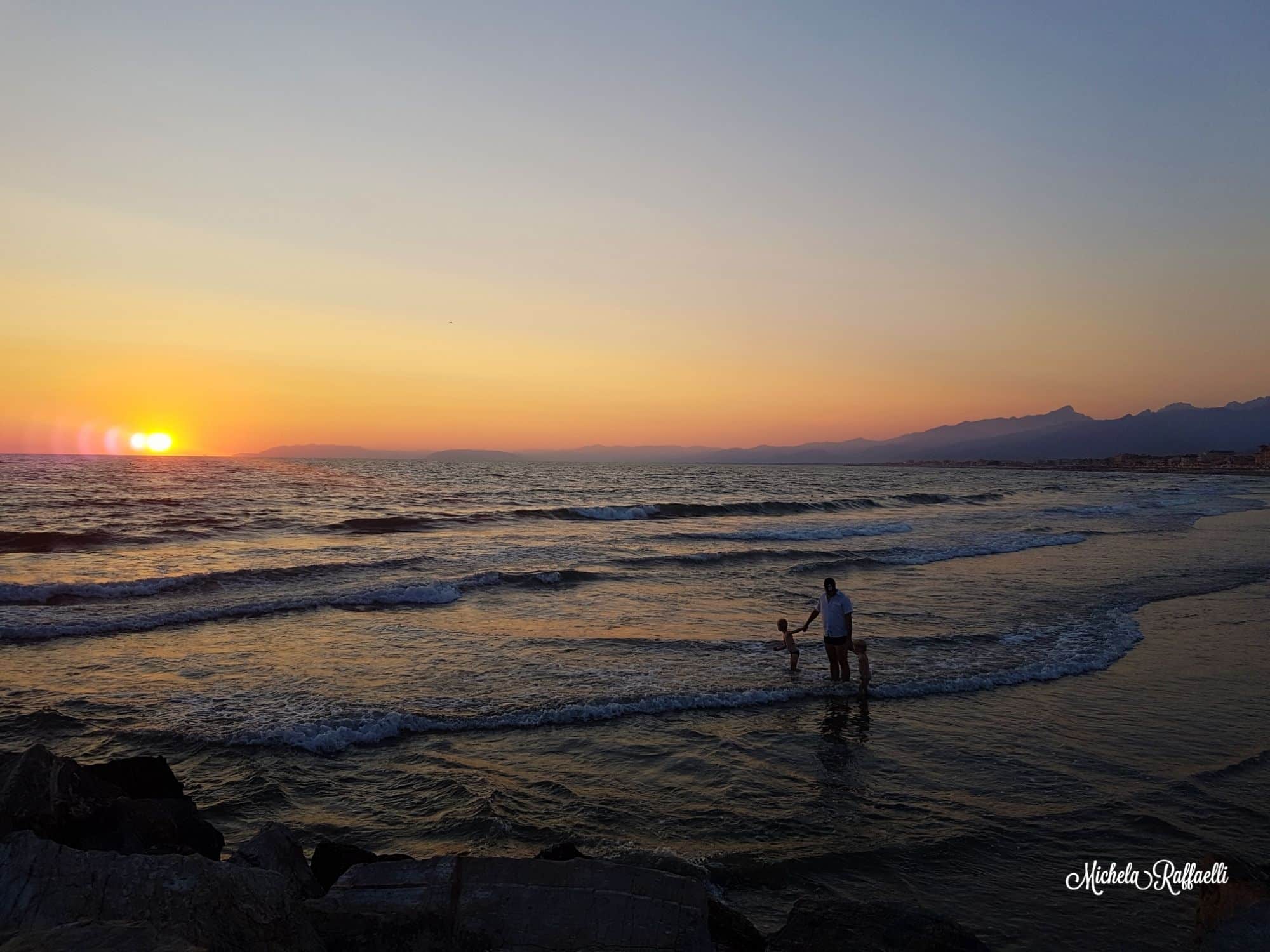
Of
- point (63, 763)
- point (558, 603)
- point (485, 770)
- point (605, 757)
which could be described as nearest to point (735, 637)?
point (558, 603)

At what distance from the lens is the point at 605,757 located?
9.21 m

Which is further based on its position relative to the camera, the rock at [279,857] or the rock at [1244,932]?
the rock at [279,857]

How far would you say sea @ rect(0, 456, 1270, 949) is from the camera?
6.93 m

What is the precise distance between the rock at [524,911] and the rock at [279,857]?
845mm

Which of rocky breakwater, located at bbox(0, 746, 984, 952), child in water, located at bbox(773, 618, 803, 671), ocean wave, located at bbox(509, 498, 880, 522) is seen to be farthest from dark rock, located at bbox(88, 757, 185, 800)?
ocean wave, located at bbox(509, 498, 880, 522)

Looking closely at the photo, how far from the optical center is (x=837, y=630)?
1238 centimetres

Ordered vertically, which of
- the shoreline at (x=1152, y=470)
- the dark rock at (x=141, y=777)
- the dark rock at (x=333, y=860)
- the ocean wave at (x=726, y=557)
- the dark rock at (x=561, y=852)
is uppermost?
the shoreline at (x=1152, y=470)

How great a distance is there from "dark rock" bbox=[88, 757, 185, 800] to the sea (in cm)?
85

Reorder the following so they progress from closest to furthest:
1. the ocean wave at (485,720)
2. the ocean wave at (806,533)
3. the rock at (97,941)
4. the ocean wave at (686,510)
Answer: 1. the rock at (97,941)
2. the ocean wave at (485,720)
3. the ocean wave at (806,533)
4. the ocean wave at (686,510)

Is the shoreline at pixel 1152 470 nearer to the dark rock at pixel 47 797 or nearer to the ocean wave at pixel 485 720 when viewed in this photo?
the ocean wave at pixel 485 720

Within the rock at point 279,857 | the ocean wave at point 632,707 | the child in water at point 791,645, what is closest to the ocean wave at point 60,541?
the ocean wave at point 632,707

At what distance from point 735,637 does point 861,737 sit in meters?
5.96

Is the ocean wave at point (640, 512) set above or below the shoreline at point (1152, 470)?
below

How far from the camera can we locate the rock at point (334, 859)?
5.86m
